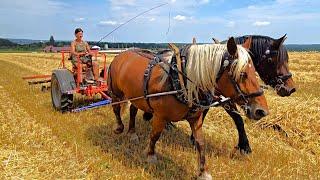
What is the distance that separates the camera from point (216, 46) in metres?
4.25

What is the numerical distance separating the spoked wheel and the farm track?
0.24 m

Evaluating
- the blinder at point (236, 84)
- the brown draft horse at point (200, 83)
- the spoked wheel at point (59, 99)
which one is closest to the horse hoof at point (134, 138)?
the brown draft horse at point (200, 83)

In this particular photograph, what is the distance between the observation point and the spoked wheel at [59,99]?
8.78 metres

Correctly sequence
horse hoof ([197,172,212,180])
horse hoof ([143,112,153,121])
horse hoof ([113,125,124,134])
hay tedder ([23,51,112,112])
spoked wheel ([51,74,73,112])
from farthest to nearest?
spoked wheel ([51,74,73,112])
hay tedder ([23,51,112,112])
horse hoof ([143,112,153,121])
horse hoof ([113,125,124,134])
horse hoof ([197,172,212,180])

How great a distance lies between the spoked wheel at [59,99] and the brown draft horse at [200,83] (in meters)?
3.27

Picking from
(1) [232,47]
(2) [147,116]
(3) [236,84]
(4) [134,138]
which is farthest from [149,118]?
(1) [232,47]

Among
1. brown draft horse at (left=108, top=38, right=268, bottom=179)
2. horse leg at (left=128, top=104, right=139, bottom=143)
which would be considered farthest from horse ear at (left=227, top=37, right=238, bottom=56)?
horse leg at (left=128, top=104, right=139, bottom=143)

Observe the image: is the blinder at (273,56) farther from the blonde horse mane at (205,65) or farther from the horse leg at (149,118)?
the horse leg at (149,118)

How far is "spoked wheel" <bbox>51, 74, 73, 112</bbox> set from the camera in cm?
878

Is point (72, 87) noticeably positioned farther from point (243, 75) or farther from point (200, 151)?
point (243, 75)

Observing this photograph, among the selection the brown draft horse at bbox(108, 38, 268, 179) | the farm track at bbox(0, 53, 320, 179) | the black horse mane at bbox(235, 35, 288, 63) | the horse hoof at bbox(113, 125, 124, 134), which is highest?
the black horse mane at bbox(235, 35, 288, 63)

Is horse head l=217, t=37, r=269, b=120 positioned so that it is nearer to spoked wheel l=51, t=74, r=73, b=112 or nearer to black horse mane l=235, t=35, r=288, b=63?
black horse mane l=235, t=35, r=288, b=63

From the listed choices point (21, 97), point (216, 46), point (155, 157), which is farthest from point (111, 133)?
point (21, 97)

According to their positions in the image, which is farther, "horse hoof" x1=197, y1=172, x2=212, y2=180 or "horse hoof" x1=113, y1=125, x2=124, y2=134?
"horse hoof" x1=113, y1=125, x2=124, y2=134
